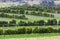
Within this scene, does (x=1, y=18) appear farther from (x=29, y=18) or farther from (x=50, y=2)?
(x=50, y=2)

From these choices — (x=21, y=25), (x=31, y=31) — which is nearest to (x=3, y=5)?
(x=21, y=25)

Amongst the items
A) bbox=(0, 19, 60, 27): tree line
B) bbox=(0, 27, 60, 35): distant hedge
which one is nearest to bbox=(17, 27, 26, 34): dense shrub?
bbox=(0, 27, 60, 35): distant hedge

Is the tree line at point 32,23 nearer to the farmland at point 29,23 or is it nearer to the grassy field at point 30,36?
the farmland at point 29,23

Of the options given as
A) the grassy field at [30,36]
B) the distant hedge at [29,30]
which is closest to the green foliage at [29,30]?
the distant hedge at [29,30]

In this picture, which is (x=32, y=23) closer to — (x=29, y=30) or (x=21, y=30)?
(x=29, y=30)

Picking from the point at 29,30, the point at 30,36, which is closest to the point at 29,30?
the point at 29,30

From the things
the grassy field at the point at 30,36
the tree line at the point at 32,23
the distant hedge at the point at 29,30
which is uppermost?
the tree line at the point at 32,23

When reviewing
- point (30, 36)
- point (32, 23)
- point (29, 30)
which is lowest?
point (30, 36)

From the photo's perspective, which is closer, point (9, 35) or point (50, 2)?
point (9, 35)

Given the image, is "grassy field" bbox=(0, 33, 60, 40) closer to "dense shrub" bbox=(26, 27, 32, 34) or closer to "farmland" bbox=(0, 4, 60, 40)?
"farmland" bbox=(0, 4, 60, 40)

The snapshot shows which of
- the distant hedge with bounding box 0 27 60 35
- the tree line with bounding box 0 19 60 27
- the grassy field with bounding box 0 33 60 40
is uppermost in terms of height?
the tree line with bounding box 0 19 60 27

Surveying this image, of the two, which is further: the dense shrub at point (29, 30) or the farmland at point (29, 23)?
the dense shrub at point (29, 30)
